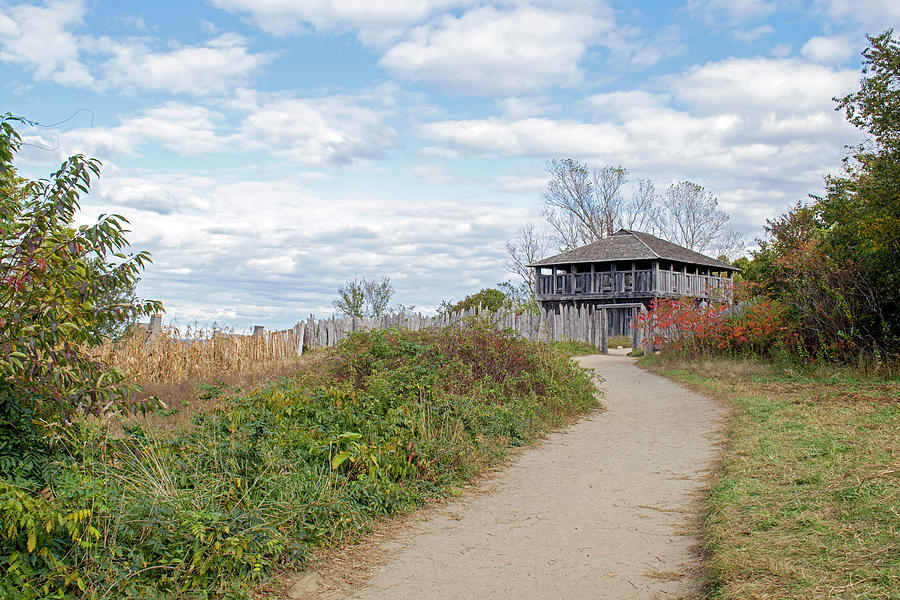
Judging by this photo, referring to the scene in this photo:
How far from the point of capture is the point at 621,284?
3716 cm

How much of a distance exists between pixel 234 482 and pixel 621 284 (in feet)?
110

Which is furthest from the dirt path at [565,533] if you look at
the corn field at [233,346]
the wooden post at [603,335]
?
the wooden post at [603,335]

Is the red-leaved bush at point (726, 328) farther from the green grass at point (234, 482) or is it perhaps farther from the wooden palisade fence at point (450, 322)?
the green grass at point (234, 482)

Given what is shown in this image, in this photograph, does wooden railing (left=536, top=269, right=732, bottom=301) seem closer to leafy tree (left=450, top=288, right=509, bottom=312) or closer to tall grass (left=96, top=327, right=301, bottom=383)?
leafy tree (left=450, top=288, right=509, bottom=312)

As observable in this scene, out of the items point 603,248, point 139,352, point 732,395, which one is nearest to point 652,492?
point 732,395

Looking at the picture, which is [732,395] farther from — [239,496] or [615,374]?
[239,496]

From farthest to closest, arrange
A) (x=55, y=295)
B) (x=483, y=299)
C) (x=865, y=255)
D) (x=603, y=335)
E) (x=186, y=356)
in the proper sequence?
(x=483, y=299) < (x=603, y=335) < (x=186, y=356) < (x=865, y=255) < (x=55, y=295)

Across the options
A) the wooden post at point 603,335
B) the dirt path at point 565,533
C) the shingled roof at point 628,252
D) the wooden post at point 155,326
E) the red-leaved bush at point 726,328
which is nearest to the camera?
the dirt path at point 565,533

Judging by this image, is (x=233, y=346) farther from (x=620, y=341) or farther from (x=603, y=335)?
(x=620, y=341)

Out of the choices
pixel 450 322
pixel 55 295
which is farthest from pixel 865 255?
pixel 55 295

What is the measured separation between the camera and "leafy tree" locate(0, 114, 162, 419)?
14.5 feet

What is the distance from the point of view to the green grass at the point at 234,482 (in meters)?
4.05

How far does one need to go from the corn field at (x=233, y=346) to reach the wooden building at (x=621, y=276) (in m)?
16.8

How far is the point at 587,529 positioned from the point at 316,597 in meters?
2.16
